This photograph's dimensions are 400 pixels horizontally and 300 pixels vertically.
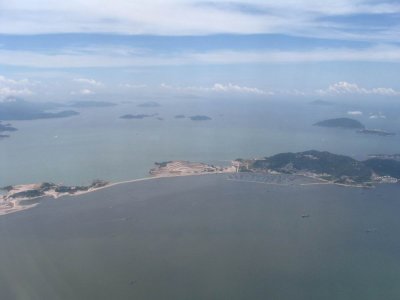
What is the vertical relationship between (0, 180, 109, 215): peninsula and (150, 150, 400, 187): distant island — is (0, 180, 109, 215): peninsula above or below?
below

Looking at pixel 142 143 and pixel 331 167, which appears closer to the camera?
pixel 331 167

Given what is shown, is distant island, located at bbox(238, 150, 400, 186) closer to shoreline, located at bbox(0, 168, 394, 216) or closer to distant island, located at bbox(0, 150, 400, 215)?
distant island, located at bbox(0, 150, 400, 215)

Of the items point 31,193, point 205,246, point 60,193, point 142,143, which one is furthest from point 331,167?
point 31,193

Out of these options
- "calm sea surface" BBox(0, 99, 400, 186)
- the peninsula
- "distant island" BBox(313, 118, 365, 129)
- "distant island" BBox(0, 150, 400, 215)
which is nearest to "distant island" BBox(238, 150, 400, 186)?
"distant island" BBox(0, 150, 400, 215)

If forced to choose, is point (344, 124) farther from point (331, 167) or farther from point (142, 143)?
point (142, 143)

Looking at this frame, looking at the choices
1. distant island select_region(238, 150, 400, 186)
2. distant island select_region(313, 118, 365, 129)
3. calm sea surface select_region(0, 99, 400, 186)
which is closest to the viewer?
distant island select_region(238, 150, 400, 186)

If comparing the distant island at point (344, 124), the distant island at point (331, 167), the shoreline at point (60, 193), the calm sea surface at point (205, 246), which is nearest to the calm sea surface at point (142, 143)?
the shoreline at point (60, 193)
